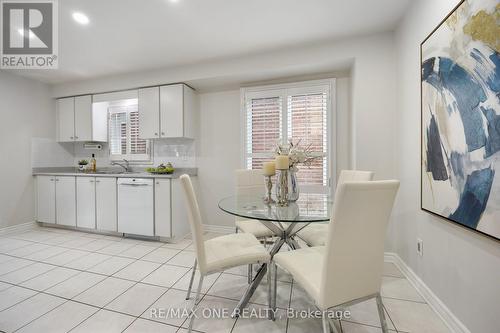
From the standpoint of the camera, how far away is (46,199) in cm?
365

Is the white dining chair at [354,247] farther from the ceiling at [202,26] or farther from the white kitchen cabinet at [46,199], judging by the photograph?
the white kitchen cabinet at [46,199]

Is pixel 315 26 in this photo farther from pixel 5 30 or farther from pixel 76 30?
pixel 5 30

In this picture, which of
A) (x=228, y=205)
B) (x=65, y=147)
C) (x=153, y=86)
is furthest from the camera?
(x=65, y=147)

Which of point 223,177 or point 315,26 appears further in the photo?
point 223,177

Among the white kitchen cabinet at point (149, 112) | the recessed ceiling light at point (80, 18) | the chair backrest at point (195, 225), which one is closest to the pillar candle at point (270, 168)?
the chair backrest at point (195, 225)

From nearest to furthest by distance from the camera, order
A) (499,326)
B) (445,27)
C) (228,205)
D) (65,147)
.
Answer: (499,326) < (445,27) < (228,205) < (65,147)

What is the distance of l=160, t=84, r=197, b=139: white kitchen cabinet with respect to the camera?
320 centimetres

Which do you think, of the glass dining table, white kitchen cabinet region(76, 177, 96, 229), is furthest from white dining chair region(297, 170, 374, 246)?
white kitchen cabinet region(76, 177, 96, 229)

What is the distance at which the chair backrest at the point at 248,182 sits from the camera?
2536 mm

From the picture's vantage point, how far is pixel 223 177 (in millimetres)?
3449

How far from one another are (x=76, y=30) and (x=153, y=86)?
43.2 inches

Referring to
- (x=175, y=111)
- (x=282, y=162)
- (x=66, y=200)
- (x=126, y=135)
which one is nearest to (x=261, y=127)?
(x=175, y=111)

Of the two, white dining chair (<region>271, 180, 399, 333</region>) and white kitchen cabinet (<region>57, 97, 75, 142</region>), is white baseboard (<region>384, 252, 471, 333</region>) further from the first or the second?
white kitchen cabinet (<region>57, 97, 75, 142</region>)

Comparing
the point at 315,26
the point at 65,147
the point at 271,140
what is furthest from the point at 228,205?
the point at 65,147
